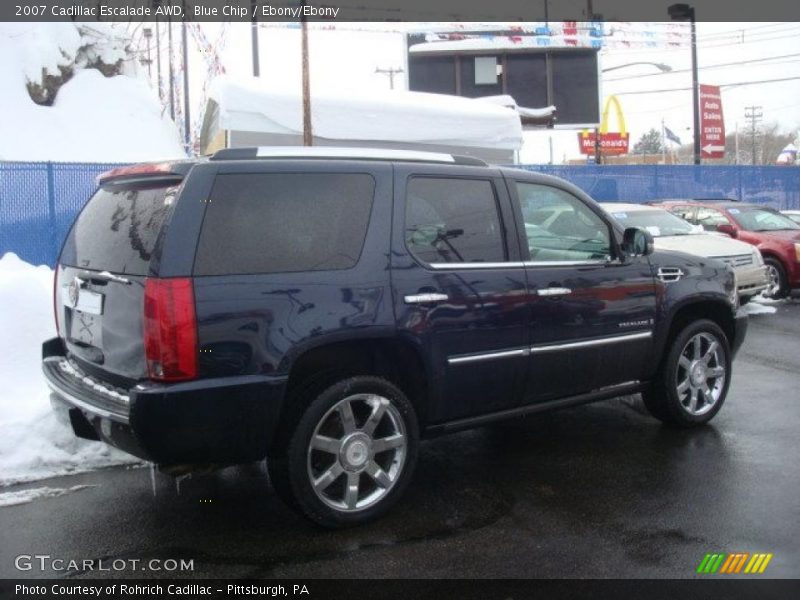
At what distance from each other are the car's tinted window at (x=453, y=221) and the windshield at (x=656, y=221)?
7901 mm

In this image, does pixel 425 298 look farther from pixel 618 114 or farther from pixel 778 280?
pixel 618 114

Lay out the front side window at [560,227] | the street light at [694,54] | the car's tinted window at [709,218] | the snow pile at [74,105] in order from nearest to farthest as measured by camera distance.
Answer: the front side window at [560,227]
the car's tinted window at [709,218]
the snow pile at [74,105]
the street light at [694,54]

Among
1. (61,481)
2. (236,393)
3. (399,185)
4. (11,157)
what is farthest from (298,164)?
(11,157)

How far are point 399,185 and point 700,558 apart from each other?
2384 millimetres

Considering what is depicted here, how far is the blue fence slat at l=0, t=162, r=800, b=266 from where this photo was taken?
40.9ft

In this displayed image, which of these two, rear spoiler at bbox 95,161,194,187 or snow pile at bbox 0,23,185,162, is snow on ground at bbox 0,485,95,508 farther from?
snow pile at bbox 0,23,185,162

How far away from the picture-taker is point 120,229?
13.4 feet

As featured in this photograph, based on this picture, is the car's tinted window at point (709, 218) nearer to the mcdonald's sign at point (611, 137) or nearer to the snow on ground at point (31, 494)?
the snow on ground at point (31, 494)

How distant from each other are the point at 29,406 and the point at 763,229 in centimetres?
1208

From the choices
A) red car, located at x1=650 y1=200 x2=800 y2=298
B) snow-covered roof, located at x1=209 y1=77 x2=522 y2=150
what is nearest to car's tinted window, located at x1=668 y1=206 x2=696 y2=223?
red car, located at x1=650 y1=200 x2=800 y2=298

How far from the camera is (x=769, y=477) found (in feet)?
15.8

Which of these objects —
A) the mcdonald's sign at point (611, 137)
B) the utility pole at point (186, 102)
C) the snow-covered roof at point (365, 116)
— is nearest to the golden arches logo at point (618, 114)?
the mcdonald's sign at point (611, 137)

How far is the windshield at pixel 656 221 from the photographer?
1207 cm

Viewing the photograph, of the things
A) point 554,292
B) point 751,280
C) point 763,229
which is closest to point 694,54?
point 763,229
